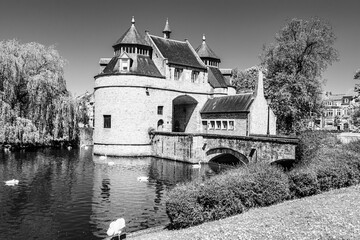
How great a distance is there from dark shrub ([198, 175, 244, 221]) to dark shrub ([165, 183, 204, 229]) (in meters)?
0.21

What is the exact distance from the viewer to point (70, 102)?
1563 inches

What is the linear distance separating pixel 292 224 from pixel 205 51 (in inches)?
1623

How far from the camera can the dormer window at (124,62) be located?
117ft

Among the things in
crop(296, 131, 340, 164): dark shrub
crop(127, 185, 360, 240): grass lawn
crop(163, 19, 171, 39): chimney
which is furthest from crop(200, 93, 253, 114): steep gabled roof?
crop(127, 185, 360, 240): grass lawn

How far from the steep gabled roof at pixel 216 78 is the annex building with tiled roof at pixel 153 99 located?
26.8 inches

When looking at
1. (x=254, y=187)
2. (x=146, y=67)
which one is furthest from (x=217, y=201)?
(x=146, y=67)

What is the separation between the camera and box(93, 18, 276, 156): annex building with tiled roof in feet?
→ 116

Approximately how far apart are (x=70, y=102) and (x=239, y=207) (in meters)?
33.3

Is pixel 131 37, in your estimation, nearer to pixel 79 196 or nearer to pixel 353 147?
pixel 79 196

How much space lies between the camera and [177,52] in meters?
41.9

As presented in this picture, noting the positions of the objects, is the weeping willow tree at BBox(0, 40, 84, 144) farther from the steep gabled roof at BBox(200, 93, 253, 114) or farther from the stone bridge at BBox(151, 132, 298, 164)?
the steep gabled roof at BBox(200, 93, 253, 114)

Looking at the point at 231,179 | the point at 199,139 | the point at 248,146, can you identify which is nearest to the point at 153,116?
the point at 199,139

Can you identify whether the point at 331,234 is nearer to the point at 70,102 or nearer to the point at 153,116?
the point at 153,116

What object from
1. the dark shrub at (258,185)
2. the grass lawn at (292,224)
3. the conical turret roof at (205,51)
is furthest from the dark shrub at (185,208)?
the conical turret roof at (205,51)
